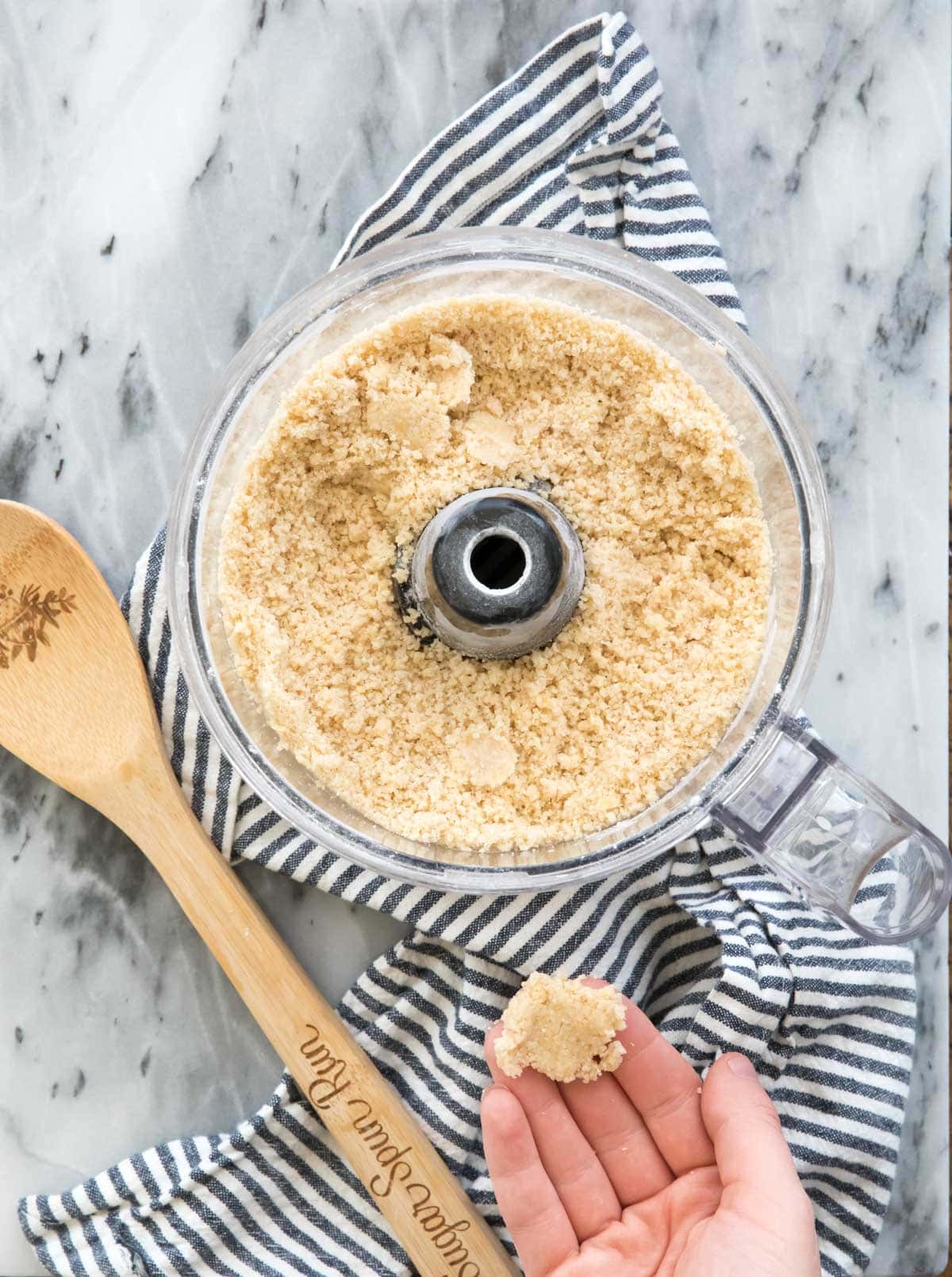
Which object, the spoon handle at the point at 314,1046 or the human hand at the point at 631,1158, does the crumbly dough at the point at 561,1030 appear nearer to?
the human hand at the point at 631,1158

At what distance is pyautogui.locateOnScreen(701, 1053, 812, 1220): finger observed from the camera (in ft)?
3.18

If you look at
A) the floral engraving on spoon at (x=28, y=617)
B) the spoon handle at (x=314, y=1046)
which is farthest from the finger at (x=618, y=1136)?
the floral engraving on spoon at (x=28, y=617)

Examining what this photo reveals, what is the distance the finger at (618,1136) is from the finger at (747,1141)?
6 centimetres

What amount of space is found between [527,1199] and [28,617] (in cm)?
66

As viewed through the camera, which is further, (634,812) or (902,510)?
(902,510)

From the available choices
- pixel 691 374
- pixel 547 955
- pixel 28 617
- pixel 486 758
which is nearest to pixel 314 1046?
pixel 547 955

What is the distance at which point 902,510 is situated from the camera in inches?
45.5

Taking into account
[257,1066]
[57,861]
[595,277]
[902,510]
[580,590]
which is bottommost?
[257,1066]

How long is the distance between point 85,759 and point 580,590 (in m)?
0.46

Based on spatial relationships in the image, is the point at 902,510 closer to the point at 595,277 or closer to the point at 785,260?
the point at 785,260

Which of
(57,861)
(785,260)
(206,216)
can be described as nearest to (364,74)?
(206,216)

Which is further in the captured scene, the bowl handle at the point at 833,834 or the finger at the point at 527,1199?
the finger at the point at 527,1199

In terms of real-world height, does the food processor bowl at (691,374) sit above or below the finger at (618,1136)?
above

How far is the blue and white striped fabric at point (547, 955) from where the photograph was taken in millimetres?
1077
